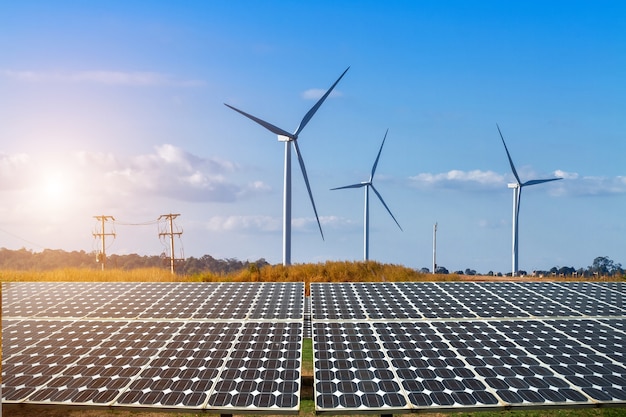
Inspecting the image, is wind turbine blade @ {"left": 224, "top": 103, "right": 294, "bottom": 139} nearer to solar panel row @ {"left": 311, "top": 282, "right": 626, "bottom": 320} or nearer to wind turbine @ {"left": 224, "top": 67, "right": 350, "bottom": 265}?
wind turbine @ {"left": 224, "top": 67, "right": 350, "bottom": 265}

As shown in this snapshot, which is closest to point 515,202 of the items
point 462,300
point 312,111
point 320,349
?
point 312,111

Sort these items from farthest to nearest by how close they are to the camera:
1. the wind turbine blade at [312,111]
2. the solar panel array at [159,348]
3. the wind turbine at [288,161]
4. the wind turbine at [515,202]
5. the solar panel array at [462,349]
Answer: the wind turbine at [515,202] → the wind turbine blade at [312,111] → the wind turbine at [288,161] → the solar panel array at [159,348] → the solar panel array at [462,349]

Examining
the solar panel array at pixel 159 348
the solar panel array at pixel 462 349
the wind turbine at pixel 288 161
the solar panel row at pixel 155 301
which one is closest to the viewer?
the solar panel array at pixel 462 349

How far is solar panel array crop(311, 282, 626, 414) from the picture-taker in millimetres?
13977

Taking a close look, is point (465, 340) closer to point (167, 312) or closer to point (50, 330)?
point (167, 312)

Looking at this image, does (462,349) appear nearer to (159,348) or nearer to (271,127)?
(159,348)

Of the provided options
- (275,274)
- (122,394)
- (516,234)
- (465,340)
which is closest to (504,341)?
(465,340)

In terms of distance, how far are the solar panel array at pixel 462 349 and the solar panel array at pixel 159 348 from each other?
4.42ft

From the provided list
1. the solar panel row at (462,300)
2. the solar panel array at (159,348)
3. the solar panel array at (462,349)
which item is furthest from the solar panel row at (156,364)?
the solar panel row at (462,300)

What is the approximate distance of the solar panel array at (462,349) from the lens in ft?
45.9

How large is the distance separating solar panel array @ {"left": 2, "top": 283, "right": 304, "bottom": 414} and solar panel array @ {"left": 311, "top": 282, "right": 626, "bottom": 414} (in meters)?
1.35

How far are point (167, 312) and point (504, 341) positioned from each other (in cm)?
1300

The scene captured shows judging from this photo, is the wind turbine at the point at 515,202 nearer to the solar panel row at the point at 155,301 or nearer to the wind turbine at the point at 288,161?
the wind turbine at the point at 288,161

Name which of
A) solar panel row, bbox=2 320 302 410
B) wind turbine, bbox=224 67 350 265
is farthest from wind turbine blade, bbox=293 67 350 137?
solar panel row, bbox=2 320 302 410
